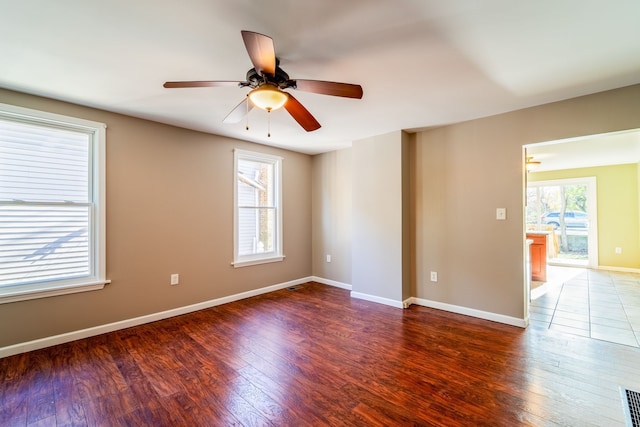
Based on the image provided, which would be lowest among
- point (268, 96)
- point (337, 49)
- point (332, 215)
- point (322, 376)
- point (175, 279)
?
point (322, 376)

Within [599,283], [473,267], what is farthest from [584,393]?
[599,283]

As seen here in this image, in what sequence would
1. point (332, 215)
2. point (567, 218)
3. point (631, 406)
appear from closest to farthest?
point (631, 406), point (332, 215), point (567, 218)

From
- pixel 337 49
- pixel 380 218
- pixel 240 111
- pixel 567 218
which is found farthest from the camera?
pixel 567 218

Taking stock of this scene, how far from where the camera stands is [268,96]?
5.86 feet

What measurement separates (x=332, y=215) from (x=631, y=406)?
12.4 feet

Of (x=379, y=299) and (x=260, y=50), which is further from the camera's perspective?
(x=379, y=299)

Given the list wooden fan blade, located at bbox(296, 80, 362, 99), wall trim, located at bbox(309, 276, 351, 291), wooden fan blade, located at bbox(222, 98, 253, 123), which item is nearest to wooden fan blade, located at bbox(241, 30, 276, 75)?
wooden fan blade, located at bbox(296, 80, 362, 99)

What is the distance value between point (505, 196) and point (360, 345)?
231 cm

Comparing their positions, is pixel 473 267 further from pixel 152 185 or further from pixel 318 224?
pixel 152 185

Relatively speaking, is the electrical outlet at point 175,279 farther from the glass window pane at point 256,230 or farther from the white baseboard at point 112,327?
the glass window pane at point 256,230

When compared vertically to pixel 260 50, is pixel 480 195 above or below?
below

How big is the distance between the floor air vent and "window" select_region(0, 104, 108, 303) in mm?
4387

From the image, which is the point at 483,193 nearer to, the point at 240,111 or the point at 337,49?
the point at 337,49

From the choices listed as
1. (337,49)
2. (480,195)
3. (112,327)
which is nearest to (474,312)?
(480,195)
